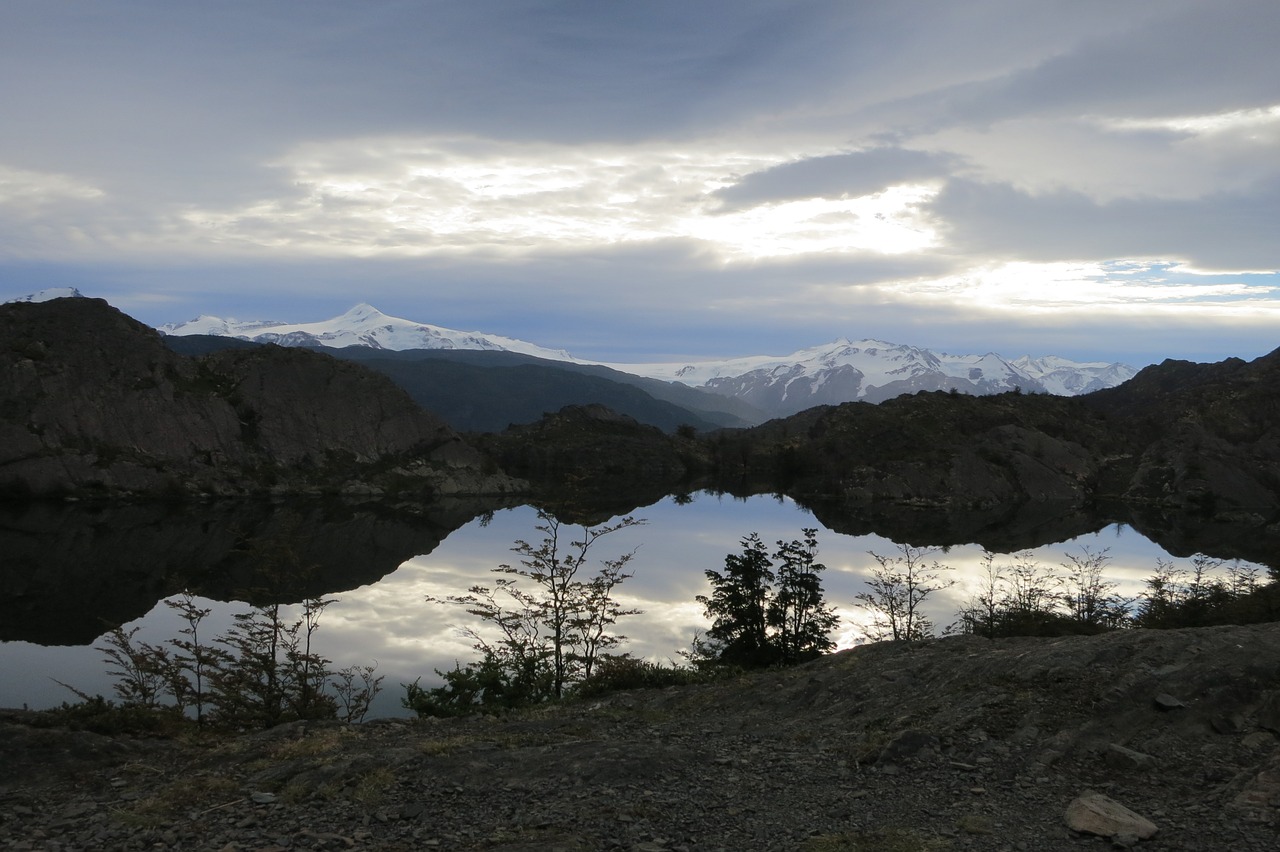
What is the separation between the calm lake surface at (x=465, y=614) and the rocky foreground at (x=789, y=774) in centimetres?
1018

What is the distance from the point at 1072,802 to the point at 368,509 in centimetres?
8550

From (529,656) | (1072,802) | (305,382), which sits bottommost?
(529,656)

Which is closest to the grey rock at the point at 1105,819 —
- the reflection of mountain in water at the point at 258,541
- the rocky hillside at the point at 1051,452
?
the reflection of mountain in water at the point at 258,541

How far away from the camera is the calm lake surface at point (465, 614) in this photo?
27500mm

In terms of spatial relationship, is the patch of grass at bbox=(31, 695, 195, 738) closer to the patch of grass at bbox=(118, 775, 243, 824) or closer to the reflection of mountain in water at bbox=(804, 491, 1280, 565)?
the patch of grass at bbox=(118, 775, 243, 824)

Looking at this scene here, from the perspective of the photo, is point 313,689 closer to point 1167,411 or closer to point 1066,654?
point 1066,654

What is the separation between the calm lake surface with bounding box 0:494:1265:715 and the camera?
27500mm

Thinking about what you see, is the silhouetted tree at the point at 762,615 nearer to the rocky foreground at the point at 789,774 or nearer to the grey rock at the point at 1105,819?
the rocky foreground at the point at 789,774

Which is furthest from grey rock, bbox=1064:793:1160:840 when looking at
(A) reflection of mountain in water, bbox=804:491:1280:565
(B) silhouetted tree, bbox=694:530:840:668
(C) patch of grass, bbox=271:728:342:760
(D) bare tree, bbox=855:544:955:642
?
(A) reflection of mountain in water, bbox=804:491:1280:565

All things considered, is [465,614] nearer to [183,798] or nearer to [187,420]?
[183,798]

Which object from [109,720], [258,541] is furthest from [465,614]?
[109,720]

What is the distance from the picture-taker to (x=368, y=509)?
87.8m

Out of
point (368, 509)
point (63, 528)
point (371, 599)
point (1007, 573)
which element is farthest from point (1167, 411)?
point (63, 528)

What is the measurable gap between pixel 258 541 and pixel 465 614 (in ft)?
53.2
